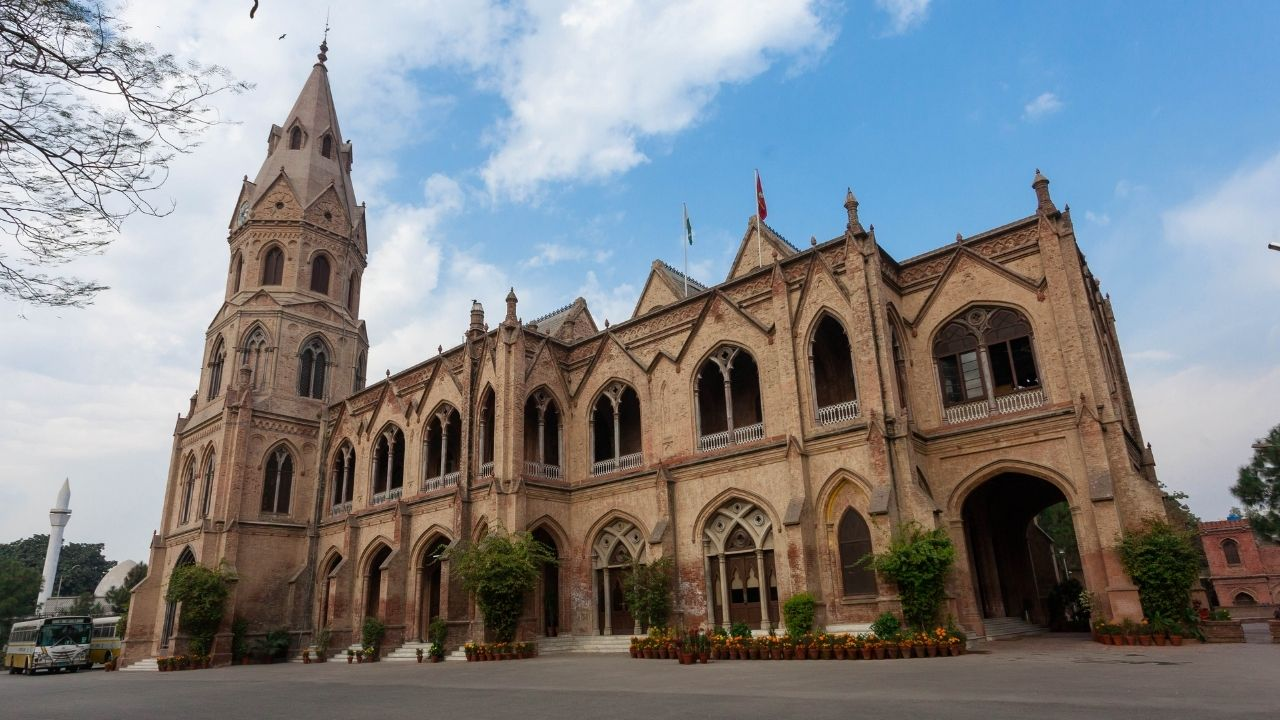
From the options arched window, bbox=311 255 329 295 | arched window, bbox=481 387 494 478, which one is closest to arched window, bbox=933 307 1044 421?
arched window, bbox=481 387 494 478

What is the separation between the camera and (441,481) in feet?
94.1

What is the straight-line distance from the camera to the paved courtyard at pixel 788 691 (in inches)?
308

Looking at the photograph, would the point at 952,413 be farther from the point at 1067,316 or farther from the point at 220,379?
the point at 220,379

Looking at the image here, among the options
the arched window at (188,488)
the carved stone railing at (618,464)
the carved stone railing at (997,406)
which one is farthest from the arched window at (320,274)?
the carved stone railing at (997,406)

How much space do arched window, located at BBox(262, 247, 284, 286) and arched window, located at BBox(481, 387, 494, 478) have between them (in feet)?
54.7

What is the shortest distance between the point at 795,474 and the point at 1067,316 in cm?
809

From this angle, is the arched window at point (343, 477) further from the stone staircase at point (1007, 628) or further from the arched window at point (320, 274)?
the stone staircase at point (1007, 628)

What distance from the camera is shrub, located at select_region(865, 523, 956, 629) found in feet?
56.0

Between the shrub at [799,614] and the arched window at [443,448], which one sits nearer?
the shrub at [799,614]

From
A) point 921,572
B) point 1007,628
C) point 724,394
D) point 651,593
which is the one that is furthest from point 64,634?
point 1007,628

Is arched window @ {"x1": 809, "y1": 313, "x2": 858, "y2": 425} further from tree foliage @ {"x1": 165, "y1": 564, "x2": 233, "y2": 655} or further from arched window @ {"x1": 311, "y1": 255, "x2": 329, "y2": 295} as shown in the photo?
arched window @ {"x1": 311, "y1": 255, "x2": 329, "y2": 295}

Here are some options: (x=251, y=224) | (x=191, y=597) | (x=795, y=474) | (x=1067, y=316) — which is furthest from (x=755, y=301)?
(x=251, y=224)

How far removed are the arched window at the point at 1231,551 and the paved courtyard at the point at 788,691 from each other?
4302 centimetres

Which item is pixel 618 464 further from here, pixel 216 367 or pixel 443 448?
pixel 216 367
